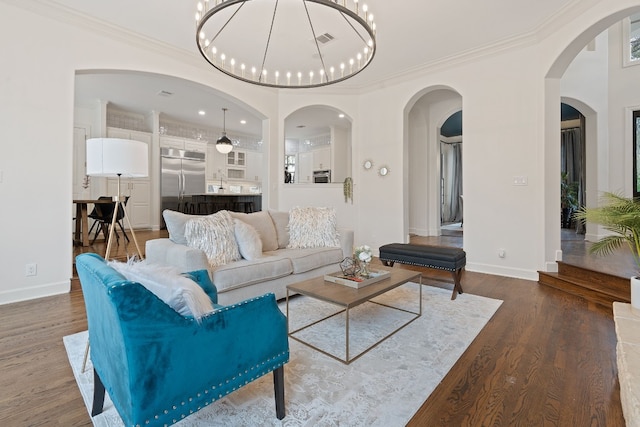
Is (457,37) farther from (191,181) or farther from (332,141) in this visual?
(191,181)

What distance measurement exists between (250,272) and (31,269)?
2.41m

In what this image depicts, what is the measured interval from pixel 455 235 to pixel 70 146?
23.0ft

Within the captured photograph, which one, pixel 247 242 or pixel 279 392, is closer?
pixel 279 392

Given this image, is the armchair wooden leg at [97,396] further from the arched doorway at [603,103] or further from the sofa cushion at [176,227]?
the arched doorway at [603,103]

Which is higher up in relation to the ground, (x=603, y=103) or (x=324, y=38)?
(x=324, y=38)

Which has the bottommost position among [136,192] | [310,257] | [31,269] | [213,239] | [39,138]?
[31,269]

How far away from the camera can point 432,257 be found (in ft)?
11.0

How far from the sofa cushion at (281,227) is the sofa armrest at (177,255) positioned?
1.19m

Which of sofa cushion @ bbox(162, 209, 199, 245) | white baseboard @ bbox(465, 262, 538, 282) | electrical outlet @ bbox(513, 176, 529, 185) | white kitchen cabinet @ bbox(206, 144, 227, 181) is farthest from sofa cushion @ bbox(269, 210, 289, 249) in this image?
white kitchen cabinet @ bbox(206, 144, 227, 181)

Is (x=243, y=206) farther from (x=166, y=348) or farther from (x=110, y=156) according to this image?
(x=166, y=348)

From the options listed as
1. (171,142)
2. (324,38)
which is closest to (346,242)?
(324,38)

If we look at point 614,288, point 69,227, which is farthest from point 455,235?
point 69,227

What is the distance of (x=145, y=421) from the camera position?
3.54 feet

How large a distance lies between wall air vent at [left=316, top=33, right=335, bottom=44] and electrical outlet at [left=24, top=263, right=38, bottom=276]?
4122 mm
